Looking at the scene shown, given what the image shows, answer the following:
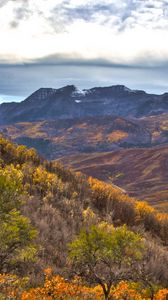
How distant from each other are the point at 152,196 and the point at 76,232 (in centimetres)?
17168

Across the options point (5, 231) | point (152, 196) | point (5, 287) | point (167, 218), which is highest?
point (5, 231)

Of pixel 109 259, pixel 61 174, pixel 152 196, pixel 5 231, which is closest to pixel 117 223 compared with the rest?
pixel 61 174

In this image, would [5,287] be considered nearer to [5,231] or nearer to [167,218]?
[5,231]

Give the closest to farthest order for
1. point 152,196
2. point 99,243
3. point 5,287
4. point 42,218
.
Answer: point 5,287, point 99,243, point 42,218, point 152,196

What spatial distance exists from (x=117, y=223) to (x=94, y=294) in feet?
62.2

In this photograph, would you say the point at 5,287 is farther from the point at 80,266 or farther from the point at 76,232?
the point at 76,232

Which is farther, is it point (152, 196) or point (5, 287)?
point (152, 196)

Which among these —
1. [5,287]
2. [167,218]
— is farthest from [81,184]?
[5,287]

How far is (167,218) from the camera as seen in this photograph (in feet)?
129

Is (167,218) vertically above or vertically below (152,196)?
above

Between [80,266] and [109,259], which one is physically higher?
[109,259]

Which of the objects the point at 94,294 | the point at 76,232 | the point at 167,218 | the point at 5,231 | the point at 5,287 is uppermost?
the point at 5,231

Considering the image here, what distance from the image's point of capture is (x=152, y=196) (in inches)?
7707

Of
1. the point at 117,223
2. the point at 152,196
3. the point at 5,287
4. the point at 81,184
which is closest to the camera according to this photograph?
the point at 5,287
